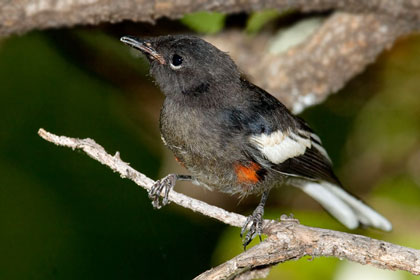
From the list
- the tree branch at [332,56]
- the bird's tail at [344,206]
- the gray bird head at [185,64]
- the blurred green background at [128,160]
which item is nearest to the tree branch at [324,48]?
the tree branch at [332,56]

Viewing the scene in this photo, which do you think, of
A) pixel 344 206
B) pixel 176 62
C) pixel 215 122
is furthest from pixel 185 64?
pixel 344 206

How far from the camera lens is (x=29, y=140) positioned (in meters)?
5.50

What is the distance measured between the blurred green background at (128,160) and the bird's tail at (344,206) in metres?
0.10

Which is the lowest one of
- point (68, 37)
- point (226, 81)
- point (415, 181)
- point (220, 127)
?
point (220, 127)

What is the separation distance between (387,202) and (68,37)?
3024 millimetres

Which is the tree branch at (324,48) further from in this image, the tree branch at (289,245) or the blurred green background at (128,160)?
the tree branch at (289,245)

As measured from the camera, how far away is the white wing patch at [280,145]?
15.0 feet

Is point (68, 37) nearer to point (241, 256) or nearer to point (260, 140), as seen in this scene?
point (260, 140)

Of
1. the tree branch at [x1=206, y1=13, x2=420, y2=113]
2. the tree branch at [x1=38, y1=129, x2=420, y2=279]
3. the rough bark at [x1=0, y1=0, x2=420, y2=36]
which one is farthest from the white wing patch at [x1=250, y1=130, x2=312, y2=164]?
the rough bark at [x1=0, y1=0, x2=420, y2=36]

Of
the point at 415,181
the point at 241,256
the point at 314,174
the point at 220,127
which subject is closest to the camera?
the point at 241,256

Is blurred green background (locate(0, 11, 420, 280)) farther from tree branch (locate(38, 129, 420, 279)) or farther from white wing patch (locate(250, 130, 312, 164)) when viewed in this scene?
tree branch (locate(38, 129, 420, 279))

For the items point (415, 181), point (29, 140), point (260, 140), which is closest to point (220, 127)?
point (260, 140)

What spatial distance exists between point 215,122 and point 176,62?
464 millimetres

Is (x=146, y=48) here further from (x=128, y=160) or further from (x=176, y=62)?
(x=128, y=160)
